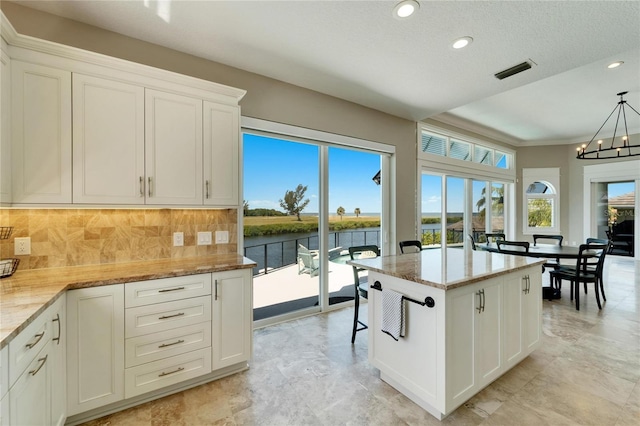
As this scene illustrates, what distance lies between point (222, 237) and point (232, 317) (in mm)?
887

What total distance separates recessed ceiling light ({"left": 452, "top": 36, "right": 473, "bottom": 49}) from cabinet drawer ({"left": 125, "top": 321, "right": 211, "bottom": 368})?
10.7 ft

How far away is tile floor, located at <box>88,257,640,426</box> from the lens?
1875 millimetres

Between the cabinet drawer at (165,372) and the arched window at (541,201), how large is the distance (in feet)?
27.4

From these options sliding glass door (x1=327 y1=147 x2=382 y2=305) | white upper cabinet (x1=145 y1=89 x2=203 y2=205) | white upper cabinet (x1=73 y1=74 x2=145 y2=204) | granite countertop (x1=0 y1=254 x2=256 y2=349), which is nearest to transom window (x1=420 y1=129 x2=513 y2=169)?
sliding glass door (x1=327 y1=147 x2=382 y2=305)

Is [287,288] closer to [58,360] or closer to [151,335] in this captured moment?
[151,335]

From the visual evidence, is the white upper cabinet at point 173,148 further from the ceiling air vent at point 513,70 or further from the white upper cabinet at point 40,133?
the ceiling air vent at point 513,70

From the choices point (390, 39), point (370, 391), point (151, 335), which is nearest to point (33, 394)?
point (151, 335)

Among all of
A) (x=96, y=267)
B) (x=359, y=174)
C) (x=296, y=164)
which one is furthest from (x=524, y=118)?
(x=96, y=267)

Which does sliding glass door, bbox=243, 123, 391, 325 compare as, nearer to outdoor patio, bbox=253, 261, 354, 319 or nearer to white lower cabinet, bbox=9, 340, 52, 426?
outdoor patio, bbox=253, 261, 354, 319

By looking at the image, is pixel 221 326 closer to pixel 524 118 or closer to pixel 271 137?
pixel 271 137

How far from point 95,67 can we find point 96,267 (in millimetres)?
1527

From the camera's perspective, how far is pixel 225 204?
8.41ft

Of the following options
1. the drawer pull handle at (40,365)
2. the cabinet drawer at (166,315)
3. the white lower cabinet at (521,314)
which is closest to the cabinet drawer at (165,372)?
the cabinet drawer at (166,315)

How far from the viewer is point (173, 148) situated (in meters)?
2.32
